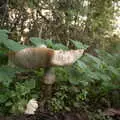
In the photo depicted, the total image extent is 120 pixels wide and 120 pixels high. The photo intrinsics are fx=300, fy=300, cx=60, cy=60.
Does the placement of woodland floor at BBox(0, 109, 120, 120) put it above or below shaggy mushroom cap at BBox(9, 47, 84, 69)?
below

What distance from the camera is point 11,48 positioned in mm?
1804

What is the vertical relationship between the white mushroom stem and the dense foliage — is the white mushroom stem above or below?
below

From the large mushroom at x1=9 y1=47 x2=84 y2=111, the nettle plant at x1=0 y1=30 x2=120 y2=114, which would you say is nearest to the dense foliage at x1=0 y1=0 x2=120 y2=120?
the nettle plant at x1=0 y1=30 x2=120 y2=114

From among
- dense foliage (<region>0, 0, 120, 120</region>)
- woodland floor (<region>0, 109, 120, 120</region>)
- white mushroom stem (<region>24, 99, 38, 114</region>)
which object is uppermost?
dense foliage (<region>0, 0, 120, 120</region>)

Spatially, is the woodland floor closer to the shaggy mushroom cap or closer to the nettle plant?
the nettle plant

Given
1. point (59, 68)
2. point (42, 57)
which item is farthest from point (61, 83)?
point (42, 57)

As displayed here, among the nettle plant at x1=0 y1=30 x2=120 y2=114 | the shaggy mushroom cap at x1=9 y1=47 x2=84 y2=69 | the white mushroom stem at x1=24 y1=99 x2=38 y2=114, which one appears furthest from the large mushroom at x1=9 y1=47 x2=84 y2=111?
the white mushroom stem at x1=24 y1=99 x2=38 y2=114

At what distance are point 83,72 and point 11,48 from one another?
0.50 m

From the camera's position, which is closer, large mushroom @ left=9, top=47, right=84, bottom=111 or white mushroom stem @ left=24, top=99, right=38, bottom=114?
large mushroom @ left=9, top=47, right=84, bottom=111

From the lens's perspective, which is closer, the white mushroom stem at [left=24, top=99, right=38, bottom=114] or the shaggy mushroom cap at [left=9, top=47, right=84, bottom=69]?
the shaggy mushroom cap at [left=9, top=47, right=84, bottom=69]

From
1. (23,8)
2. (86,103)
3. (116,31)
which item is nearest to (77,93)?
(86,103)

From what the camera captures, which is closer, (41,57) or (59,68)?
(41,57)

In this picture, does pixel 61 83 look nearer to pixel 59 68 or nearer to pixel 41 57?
pixel 59 68

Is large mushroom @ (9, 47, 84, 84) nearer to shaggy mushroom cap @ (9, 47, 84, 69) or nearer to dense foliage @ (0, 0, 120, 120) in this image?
shaggy mushroom cap @ (9, 47, 84, 69)
